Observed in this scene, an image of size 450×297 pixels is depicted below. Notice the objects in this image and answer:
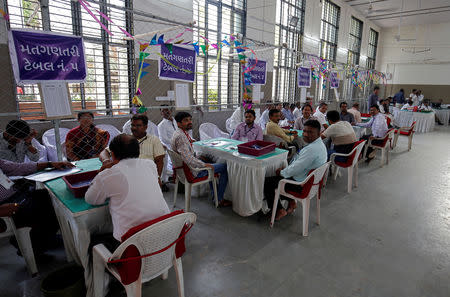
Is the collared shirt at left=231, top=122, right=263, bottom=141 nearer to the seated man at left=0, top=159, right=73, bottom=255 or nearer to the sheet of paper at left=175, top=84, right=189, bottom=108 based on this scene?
the sheet of paper at left=175, top=84, right=189, bottom=108

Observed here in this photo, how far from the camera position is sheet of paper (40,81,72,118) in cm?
250

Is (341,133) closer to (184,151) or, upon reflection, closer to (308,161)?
(308,161)

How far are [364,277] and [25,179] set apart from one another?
305 centimetres

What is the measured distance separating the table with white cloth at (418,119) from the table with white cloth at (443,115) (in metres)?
2.64

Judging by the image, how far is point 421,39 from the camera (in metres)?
14.7

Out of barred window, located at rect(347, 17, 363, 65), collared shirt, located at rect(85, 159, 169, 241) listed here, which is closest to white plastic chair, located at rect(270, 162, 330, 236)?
collared shirt, located at rect(85, 159, 169, 241)

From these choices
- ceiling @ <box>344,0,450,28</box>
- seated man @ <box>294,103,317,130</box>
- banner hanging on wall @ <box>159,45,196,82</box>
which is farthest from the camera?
ceiling @ <box>344,0,450,28</box>

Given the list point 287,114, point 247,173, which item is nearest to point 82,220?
point 247,173

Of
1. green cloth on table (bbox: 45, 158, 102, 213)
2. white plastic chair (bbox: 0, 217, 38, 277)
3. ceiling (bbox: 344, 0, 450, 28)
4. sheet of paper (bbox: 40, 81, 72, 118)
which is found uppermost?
ceiling (bbox: 344, 0, 450, 28)

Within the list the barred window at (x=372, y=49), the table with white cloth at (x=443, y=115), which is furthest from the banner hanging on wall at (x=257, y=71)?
the barred window at (x=372, y=49)

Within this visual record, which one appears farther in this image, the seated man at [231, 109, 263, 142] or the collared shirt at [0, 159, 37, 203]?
the seated man at [231, 109, 263, 142]

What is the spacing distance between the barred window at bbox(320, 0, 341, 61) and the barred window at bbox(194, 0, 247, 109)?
17.4 ft

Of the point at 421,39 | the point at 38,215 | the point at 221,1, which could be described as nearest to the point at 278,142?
the point at 38,215

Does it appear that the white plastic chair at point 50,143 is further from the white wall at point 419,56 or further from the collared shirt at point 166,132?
the white wall at point 419,56
